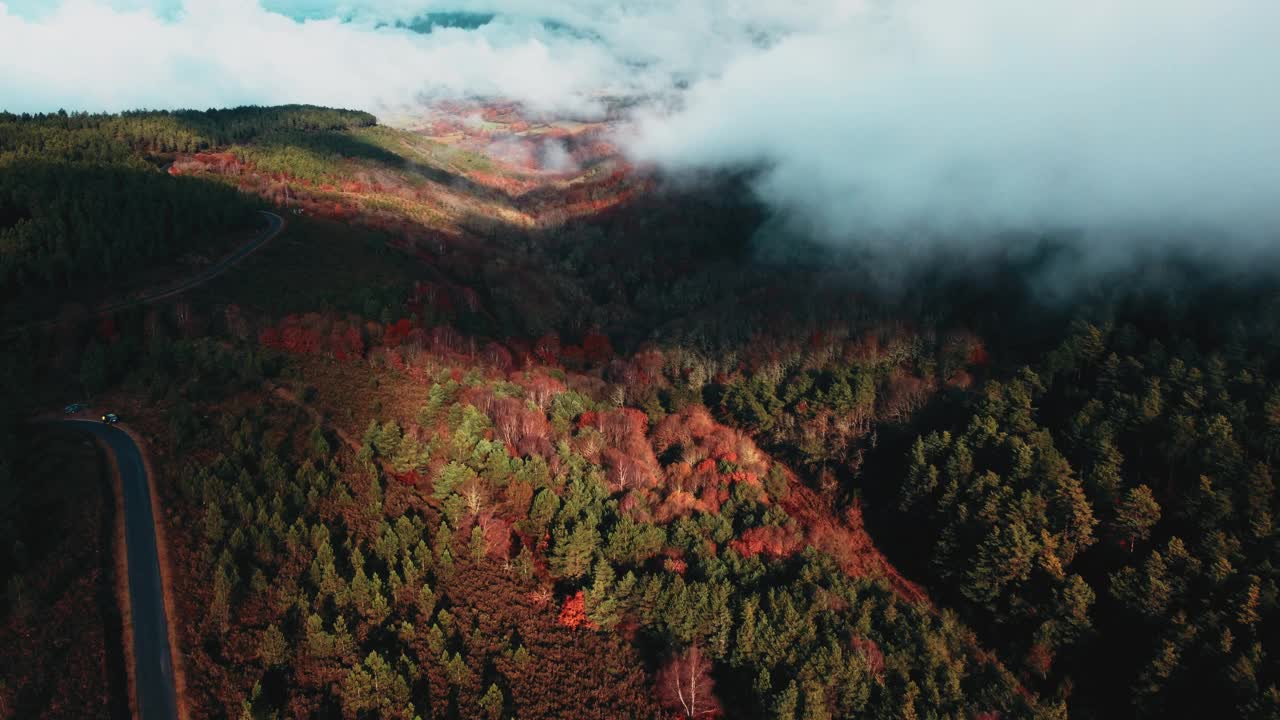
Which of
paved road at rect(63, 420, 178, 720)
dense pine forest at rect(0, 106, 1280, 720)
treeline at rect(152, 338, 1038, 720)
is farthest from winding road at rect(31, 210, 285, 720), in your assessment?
treeline at rect(152, 338, 1038, 720)

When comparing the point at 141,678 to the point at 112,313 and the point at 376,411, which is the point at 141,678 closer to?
the point at 376,411

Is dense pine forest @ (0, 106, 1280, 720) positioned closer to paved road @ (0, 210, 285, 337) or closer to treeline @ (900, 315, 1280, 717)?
treeline @ (900, 315, 1280, 717)

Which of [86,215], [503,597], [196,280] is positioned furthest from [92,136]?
[503,597]

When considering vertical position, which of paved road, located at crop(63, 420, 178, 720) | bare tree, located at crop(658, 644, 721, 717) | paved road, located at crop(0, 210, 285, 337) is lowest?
bare tree, located at crop(658, 644, 721, 717)

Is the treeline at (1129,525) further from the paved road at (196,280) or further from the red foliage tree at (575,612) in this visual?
the paved road at (196,280)

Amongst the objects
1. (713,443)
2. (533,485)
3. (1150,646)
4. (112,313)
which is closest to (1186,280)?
(1150,646)

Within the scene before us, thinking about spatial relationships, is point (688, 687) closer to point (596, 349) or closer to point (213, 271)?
point (596, 349)
